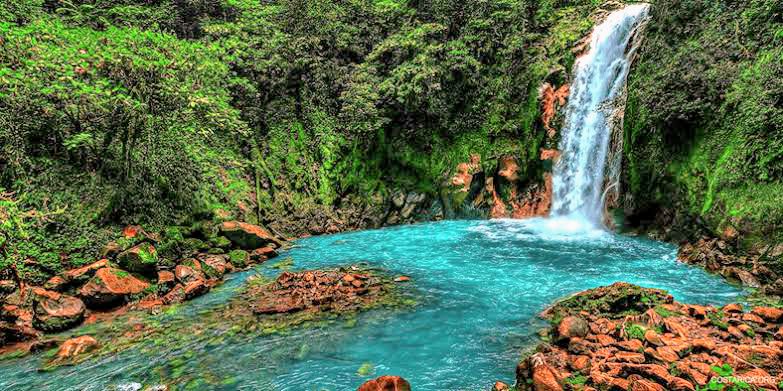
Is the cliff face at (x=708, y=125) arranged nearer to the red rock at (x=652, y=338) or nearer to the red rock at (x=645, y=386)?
the red rock at (x=652, y=338)

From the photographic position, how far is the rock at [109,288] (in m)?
8.70

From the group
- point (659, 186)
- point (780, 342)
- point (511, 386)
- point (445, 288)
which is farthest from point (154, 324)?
point (659, 186)

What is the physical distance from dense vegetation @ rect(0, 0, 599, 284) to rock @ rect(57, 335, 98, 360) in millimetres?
4521

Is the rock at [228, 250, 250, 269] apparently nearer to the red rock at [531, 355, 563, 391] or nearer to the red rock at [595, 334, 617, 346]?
the red rock at [531, 355, 563, 391]

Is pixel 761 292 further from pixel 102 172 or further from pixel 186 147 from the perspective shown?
pixel 102 172

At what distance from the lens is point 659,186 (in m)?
12.6

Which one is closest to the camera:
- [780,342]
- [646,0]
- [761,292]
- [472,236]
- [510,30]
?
[780,342]

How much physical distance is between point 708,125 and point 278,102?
17.9 m

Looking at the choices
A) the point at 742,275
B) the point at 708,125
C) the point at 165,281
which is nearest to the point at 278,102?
the point at 165,281

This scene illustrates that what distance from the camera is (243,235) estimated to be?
13.3 meters

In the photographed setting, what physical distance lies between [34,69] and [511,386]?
12.8 metres

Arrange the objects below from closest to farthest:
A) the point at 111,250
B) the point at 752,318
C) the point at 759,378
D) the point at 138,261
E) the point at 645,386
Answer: the point at 759,378
the point at 645,386
the point at 752,318
the point at 138,261
the point at 111,250

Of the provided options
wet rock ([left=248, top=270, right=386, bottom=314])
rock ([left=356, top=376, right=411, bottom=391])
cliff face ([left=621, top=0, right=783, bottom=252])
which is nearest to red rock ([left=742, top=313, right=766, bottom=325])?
cliff face ([left=621, top=0, right=783, bottom=252])

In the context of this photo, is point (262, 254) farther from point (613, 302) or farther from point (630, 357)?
point (630, 357)
